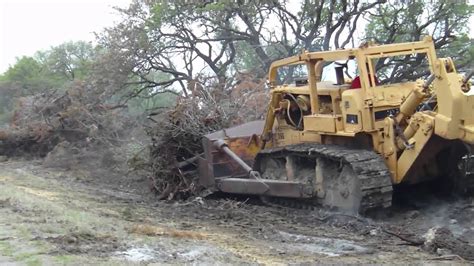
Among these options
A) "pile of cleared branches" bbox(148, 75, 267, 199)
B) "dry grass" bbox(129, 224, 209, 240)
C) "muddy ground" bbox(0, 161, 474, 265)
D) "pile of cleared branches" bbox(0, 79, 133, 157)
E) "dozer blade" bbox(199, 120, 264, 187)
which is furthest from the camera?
"pile of cleared branches" bbox(0, 79, 133, 157)

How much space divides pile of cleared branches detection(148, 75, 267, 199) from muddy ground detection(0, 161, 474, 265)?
557 millimetres

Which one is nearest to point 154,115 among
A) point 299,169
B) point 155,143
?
point 155,143

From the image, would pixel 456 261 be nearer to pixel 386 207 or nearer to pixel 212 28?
pixel 386 207

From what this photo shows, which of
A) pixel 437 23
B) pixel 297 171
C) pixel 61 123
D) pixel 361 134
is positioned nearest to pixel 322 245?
pixel 361 134

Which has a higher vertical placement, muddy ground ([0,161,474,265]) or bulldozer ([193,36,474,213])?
bulldozer ([193,36,474,213])

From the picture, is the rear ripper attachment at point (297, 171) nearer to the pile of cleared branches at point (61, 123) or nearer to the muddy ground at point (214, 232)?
the muddy ground at point (214, 232)

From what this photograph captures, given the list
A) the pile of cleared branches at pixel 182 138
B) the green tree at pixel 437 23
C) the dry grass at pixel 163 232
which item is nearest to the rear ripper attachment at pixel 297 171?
the pile of cleared branches at pixel 182 138

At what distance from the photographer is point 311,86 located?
9.62m

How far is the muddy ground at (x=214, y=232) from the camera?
594 centimetres

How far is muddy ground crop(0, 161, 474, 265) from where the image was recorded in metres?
5.94

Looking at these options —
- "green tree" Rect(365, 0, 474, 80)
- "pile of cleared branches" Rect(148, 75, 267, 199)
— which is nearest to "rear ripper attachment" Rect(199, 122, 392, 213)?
"pile of cleared branches" Rect(148, 75, 267, 199)

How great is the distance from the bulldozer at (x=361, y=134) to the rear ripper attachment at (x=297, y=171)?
14 mm

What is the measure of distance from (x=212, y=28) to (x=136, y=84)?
326 centimetres

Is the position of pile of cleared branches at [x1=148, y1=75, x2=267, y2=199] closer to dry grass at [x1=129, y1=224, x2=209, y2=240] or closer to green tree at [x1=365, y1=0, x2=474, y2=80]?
dry grass at [x1=129, y1=224, x2=209, y2=240]
